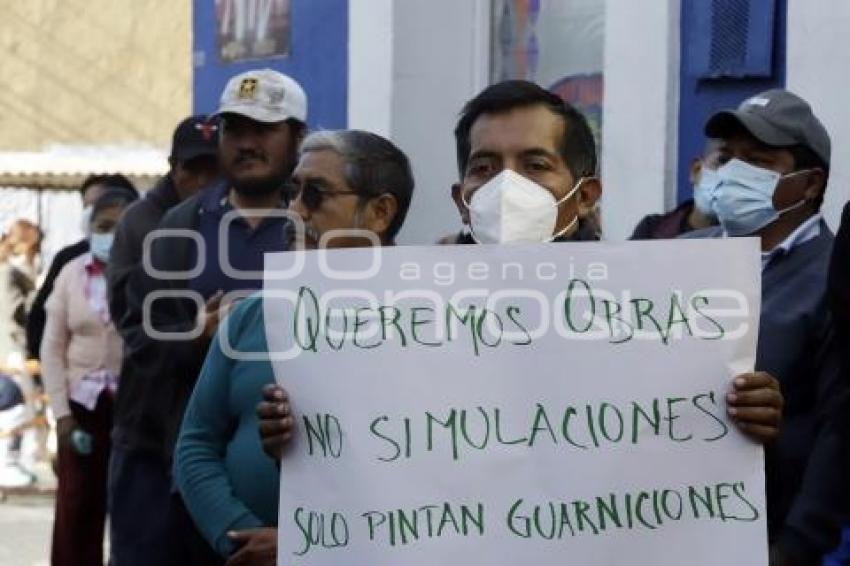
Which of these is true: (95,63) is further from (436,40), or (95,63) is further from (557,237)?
(557,237)

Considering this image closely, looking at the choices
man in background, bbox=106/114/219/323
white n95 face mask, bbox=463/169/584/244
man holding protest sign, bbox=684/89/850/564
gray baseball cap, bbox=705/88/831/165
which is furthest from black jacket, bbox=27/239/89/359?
white n95 face mask, bbox=463/169/584/244

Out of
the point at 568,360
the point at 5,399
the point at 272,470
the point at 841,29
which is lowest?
the point at 5,399

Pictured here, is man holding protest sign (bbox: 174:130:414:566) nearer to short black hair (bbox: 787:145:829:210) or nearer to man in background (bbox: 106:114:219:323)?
short black hair (bbox: 787:145:829:210)

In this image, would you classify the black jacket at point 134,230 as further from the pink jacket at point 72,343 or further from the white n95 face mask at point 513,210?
the white n95 face mask at point 513,210

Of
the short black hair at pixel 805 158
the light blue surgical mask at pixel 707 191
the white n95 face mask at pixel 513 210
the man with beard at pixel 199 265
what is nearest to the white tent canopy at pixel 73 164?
the light blue surgical mask at pixel 707 191

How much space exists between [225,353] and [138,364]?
1912mm

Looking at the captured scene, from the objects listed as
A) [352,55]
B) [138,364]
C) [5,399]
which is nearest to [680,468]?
[138,364]

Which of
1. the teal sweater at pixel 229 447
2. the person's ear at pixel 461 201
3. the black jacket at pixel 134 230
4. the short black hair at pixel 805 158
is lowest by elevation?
the teal sweater at pixel 229 447

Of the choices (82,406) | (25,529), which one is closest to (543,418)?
(82,406)

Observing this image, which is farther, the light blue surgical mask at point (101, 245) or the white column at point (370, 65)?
the white column at point (370, 65)

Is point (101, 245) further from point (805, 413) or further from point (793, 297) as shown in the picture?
point (805, 413)

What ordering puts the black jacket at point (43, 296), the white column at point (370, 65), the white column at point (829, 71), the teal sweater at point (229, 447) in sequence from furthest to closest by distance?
1. the white column at point (370, 65)
2. the black jacket at point (43, 296)
3. the white column at point (829, 71)
4. the teal sweater at point (229, 447)

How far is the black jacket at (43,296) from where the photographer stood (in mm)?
9422

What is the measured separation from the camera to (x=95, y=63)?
26281 mm
